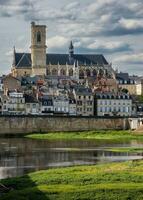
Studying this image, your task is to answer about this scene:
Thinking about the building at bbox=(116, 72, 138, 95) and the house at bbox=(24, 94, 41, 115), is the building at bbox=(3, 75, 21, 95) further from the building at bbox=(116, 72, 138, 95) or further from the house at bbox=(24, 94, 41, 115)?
the building at bbox=(116, 72, 138, 95)

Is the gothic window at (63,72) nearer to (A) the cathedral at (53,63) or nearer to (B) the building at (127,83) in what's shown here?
(A) the cathedral at (53,63)

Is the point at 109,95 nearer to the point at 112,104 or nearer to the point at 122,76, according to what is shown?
the point at 112,104

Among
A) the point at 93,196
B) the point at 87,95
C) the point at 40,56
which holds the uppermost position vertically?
the point at 40,56

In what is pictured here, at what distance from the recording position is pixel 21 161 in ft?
148

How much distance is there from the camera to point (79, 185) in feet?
100

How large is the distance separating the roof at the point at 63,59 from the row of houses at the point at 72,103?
48408 millimetres

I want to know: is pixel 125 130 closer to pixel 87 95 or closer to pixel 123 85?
pixel 87 95

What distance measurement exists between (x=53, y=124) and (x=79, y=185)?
62.0 m

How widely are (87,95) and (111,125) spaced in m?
15.4

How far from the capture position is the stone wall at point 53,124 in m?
90.3

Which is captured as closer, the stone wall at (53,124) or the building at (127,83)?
the stone wall at (53,124)

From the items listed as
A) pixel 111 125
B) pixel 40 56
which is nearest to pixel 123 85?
pixel 40 56

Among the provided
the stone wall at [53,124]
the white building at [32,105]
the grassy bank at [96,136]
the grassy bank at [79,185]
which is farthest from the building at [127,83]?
the grassy bank at [79,185]

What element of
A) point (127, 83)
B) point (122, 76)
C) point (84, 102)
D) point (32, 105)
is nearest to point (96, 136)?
point (32, 105)
